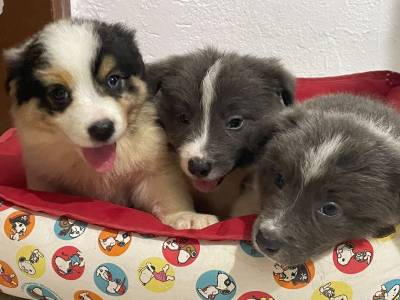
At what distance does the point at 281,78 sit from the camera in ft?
7.87

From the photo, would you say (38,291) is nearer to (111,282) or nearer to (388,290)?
(111,282)

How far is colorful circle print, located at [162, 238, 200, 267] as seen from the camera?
A: 1.92 m

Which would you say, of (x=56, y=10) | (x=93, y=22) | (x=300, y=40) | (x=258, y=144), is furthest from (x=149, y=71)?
(x=300, y=40)

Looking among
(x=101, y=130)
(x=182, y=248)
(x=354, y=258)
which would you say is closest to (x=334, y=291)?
(x=354, y=258)

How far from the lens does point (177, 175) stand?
8.04 feet

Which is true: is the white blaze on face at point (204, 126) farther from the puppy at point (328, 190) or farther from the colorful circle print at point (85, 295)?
the colorful circle print at point (85, 295)

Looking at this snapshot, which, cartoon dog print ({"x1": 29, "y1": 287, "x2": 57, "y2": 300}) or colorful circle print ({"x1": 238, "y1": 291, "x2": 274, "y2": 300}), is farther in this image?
cartoon dog print ({"x1": 29, "y1": 287, "x2": 57, "y2": 300})

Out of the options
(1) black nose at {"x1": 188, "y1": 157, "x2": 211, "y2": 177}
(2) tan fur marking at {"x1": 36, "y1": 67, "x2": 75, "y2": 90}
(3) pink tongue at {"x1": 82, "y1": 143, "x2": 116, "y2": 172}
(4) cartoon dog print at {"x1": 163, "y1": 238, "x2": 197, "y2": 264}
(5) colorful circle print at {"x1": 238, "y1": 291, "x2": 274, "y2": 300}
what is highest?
(2) tan fur marking at {"x1": 36, "y1": 67, "x2": 75, "y2": 90}

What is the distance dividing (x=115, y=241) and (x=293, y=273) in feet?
2.10

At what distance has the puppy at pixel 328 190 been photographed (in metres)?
1.75

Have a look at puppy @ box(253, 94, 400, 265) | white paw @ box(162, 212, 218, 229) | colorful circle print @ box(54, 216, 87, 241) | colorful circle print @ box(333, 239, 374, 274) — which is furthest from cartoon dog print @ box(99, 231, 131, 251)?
colorful circle print @ box(333, 239, 374, 274)

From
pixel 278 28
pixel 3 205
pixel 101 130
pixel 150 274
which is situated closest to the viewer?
pixel 150 274

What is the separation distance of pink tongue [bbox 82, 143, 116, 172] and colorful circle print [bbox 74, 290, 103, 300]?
519mm

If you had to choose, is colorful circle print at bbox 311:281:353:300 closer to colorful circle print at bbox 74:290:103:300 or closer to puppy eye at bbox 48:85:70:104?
colorful circle print at bbox 74:290:103:300
